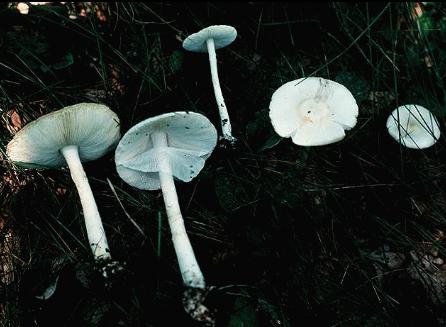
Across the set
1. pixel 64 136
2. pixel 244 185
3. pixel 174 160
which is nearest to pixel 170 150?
pixel 174 160

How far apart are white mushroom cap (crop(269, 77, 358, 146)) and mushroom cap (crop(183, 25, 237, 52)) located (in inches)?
24.7

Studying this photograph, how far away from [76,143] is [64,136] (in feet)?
0.51

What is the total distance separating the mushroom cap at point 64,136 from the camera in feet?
6.52

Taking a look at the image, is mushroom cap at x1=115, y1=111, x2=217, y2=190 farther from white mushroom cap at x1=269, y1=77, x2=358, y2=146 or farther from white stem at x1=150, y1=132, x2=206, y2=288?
white mushroom cap at x1=269, y1=77, x2=358, y2=146

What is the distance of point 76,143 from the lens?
2.34 metres

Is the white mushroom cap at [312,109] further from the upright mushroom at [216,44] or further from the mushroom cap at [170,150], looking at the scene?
the mushroom cap at [170,150]

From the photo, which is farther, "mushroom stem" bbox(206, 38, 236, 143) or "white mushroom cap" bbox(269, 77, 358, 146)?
"mushroom stem" bbox(206, 38, 236, 143)

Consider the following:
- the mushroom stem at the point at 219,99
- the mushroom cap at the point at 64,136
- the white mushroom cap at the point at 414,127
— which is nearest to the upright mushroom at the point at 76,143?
the mushroom cap at the point at 64,136

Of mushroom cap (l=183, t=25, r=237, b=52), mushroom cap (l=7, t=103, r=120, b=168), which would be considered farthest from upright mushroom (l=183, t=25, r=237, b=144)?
mushroom cap (l=7, t=103, r=120, b=168)

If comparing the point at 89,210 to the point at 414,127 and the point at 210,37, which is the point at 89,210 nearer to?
the point at 210,37

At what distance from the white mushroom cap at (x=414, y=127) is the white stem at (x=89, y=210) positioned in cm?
221

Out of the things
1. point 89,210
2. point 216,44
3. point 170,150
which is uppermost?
point 216,44

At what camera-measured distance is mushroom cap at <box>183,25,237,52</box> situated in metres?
2.62

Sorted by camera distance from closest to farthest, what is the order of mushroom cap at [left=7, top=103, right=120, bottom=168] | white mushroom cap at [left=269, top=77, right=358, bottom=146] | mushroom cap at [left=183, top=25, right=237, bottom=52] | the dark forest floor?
mushroom cap at [left=7, top=103, right=120, bottom=168], the dark forest floor, white mushroom cap at [left=269, top=77, right=358, bottom=146], mushroom cap at [left=183, top=25, right=237, bottom=52]
